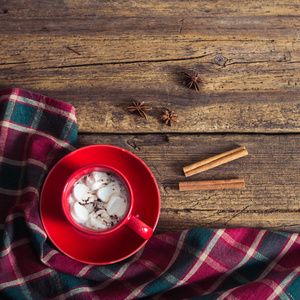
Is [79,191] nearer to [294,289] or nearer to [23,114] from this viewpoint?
[23,114]

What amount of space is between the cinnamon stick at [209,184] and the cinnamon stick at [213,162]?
0.03 metres

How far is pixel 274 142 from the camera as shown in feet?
3.52

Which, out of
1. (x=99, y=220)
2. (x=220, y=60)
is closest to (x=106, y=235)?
(x=99, y=220)

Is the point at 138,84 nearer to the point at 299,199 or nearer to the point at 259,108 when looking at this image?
the point at 259,108

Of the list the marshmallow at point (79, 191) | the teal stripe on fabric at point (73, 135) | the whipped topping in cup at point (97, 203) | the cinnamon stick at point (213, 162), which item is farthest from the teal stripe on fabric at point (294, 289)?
the teal stripe on fabric at point (73, 135)

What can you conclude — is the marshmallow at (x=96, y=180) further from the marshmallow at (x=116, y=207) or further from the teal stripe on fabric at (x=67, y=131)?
the teal stripe on fabric at (x=67, y=131)

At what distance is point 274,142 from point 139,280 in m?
0.62

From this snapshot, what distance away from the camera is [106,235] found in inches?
37.5

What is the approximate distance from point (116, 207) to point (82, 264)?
214 millimetres

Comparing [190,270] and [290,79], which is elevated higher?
[290,79]

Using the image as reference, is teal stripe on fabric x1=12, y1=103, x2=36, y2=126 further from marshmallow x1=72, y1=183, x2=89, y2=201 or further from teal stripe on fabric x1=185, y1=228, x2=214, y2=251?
teal stripe on fabric x1=185, y1=228, x2=214, y2=251

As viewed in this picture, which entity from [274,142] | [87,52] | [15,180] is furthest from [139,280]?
[87,52]

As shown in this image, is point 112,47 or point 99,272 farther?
point 112,47

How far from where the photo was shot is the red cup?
2.86ft
